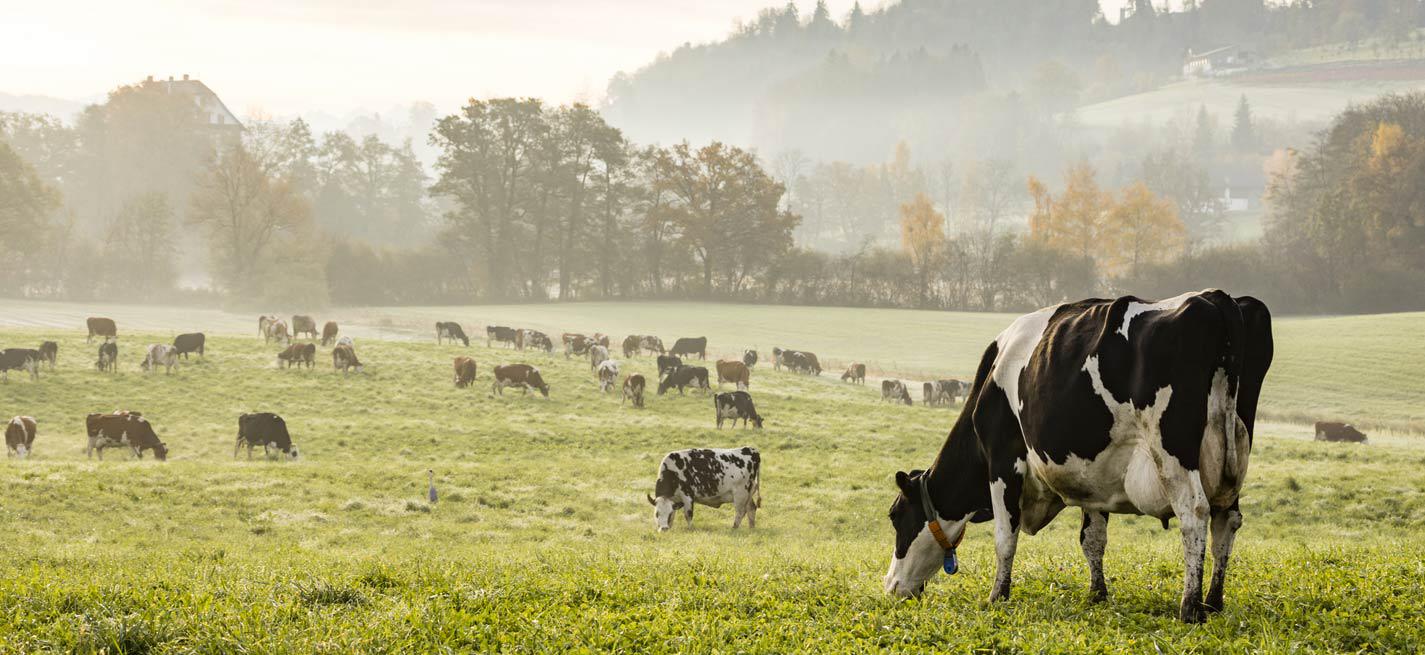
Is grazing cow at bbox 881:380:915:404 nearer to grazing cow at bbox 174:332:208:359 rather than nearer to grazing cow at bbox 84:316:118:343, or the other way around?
grazing cow at bbox 174:332:208:359

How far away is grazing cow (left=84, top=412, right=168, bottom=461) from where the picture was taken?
74.4ft

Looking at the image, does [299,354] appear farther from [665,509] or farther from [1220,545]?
[1220,545]

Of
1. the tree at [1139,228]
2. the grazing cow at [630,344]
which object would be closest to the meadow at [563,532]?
the grazing cow at [630,344]

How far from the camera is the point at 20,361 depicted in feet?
99.7

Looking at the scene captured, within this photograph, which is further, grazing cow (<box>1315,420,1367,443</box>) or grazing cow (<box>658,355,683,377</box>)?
grazing cow (<box>658,355,683,377</box>)

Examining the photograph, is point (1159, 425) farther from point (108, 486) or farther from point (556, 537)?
point (108, 486)

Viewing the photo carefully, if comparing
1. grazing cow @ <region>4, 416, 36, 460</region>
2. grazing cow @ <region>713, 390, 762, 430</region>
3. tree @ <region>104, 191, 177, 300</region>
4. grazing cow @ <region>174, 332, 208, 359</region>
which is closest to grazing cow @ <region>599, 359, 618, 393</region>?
grazing cow @ <region>713, 390, 762, 430</region>

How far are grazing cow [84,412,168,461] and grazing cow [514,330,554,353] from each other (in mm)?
23810

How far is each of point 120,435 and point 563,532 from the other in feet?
45.3

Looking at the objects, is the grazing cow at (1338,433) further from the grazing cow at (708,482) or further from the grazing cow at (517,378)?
the grazing cow at (517,378)

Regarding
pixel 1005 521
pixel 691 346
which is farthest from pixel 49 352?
pixel 1005 521

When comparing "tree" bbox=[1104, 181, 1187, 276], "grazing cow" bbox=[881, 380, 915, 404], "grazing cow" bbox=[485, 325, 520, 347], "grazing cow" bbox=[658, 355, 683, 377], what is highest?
"tree" bbox=[1104, 181, 1187, 276]

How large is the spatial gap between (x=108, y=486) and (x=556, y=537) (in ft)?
29.2

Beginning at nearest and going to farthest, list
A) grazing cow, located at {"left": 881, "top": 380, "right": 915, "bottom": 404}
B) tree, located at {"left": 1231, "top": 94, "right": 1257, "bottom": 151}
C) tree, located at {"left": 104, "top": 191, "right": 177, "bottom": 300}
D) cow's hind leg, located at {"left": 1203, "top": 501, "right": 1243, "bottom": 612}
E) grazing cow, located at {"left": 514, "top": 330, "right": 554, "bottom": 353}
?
cow's hind leg, located at {"left": 1203, "top": 501, "right": 1243, "bottom": 612} < grazing cow, located at {"left": 881, "top": 380, "right": 915, "bottom": 404} < grazing cow, located at {"left": 514, "top": 330, "right": 554, "bottom": 353} < tree, located at {"left": 104, "top": 191, "right": 177, "bottom": 300} < tree, located at {"left": 1231, "top": 94, "right": 1257, "bottom": 151}
